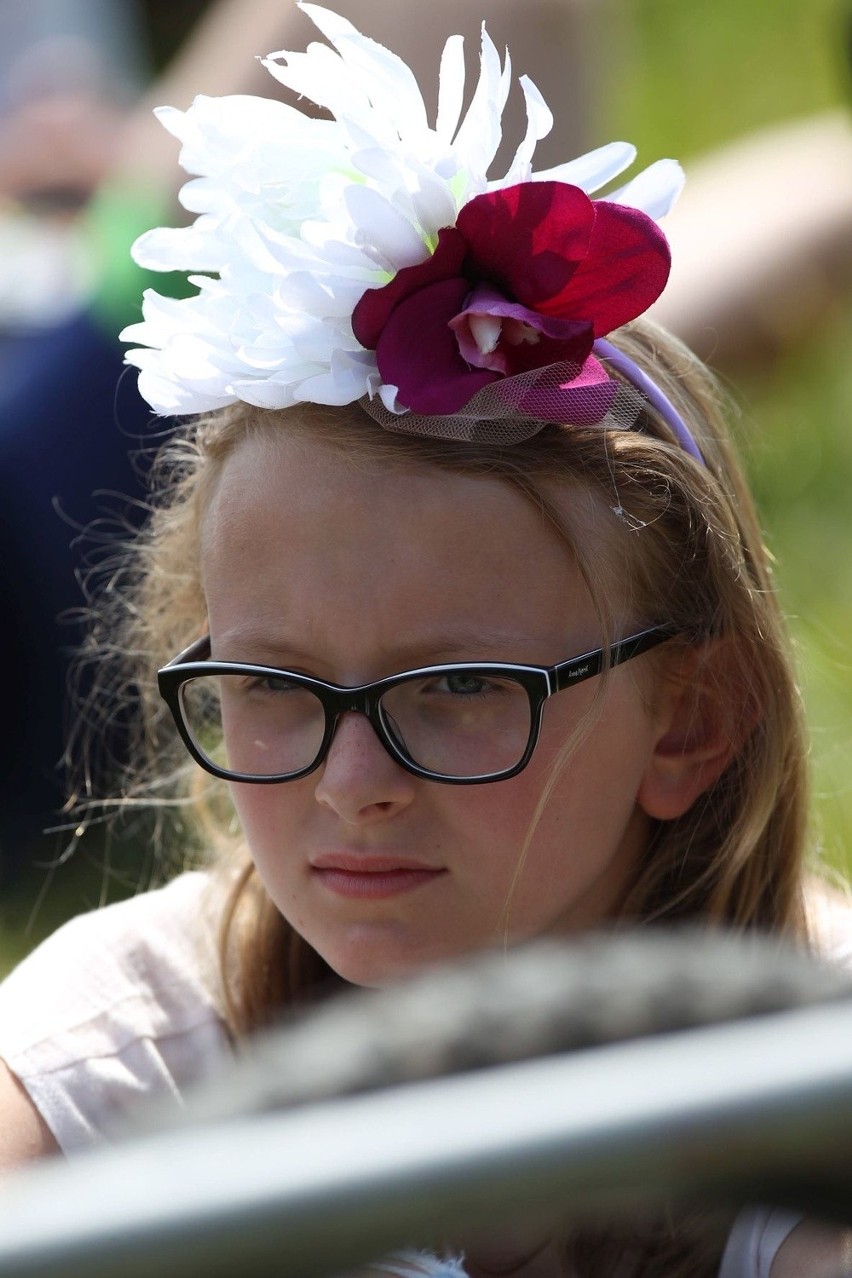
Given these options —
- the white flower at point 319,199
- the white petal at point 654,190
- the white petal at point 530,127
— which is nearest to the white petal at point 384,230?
the white flower at point 319,199

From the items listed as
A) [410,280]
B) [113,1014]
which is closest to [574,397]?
[410,280]

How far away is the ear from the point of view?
1.57 metres

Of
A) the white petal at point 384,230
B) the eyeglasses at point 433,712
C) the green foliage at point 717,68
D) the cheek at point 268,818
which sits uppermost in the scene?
the green foliage at point 717,68

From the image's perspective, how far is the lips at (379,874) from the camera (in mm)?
1414

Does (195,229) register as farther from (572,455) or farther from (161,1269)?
(161,1269)

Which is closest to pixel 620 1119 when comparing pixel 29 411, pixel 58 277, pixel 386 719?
pixel 386 719

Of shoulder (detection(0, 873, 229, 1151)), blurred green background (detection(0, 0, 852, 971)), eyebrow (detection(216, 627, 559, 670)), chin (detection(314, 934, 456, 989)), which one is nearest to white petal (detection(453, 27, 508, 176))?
eyebrow (detection(216, 627, 559, 670))

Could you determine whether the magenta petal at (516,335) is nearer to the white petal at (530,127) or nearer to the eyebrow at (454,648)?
the white petal at (530,127)

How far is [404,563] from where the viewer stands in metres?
1.37

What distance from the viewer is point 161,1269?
448mm

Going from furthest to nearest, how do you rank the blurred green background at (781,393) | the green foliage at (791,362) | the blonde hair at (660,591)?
the green foliage at (791,362), the blurred green background at (781,393), the blonde hair at (660,591)

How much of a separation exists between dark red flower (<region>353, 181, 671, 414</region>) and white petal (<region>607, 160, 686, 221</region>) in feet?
0.30

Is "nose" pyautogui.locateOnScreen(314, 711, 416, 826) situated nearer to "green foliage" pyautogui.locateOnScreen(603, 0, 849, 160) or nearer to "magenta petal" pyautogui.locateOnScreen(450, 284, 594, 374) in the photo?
"magenta petal" pyautogui.locateOnScreen(450, 284, 594, 374)

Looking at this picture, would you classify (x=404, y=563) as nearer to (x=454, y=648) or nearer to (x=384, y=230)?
(x=454, y=648)
